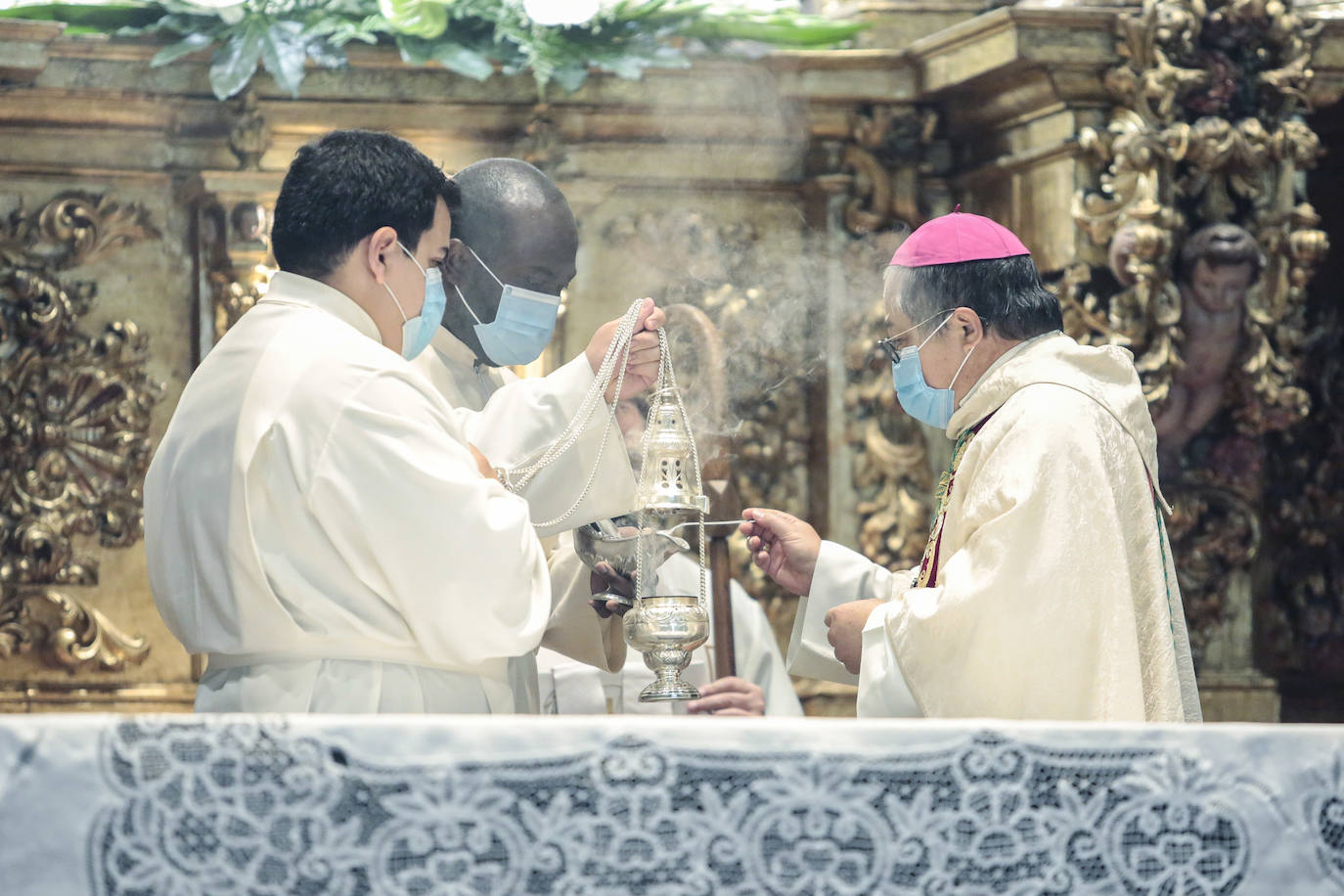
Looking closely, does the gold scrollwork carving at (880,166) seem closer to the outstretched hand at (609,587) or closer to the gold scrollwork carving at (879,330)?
the gold scrollwork carving at (879,330)

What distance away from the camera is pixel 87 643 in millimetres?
5742

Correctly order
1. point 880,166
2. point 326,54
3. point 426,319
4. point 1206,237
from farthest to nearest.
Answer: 1. point 880,166
2. point 326,54
3. point 1206,237
4. point 426,319

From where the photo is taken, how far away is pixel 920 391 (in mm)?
4137

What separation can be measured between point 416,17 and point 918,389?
2.38 metres

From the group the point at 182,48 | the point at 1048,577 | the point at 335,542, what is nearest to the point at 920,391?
the point at 1048,577

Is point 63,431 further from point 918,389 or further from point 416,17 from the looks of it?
point 918,389

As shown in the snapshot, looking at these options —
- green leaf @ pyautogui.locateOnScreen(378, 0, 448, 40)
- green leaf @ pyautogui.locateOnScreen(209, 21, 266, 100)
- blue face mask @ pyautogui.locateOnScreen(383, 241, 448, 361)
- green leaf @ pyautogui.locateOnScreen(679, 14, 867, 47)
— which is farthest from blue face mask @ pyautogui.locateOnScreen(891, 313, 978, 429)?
green leaf @ pyautogui.locateOnScreen(209, 21, 266, 100)

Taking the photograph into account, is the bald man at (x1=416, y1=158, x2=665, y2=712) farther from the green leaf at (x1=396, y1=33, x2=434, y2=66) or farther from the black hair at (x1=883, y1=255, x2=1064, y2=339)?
the green leaf at (x1=396, y1=33, x2=434, y2=66)

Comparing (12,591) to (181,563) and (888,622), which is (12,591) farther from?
(888,622)

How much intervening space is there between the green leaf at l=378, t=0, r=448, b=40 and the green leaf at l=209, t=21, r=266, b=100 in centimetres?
39

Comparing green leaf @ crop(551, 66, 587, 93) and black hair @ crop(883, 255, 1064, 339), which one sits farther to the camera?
green leaf @ crop(551, 66, 587, 93)

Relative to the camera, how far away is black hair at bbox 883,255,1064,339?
404 centimetres

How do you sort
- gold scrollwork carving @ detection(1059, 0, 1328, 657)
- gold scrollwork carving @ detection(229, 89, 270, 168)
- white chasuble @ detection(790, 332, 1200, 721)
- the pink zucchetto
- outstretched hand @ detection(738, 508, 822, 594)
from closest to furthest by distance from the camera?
white chasuble @ detection(790, 332, 1200, 721) → the pink zucchetto → outstretched hand @ detection(738, 508, 822, 594) → gold scrollwork carving @ detection(1059, 0, 1328, 657) → gold scrollwork carving @ detection(229, 89, 270, 168)

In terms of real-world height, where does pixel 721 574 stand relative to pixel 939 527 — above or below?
below
